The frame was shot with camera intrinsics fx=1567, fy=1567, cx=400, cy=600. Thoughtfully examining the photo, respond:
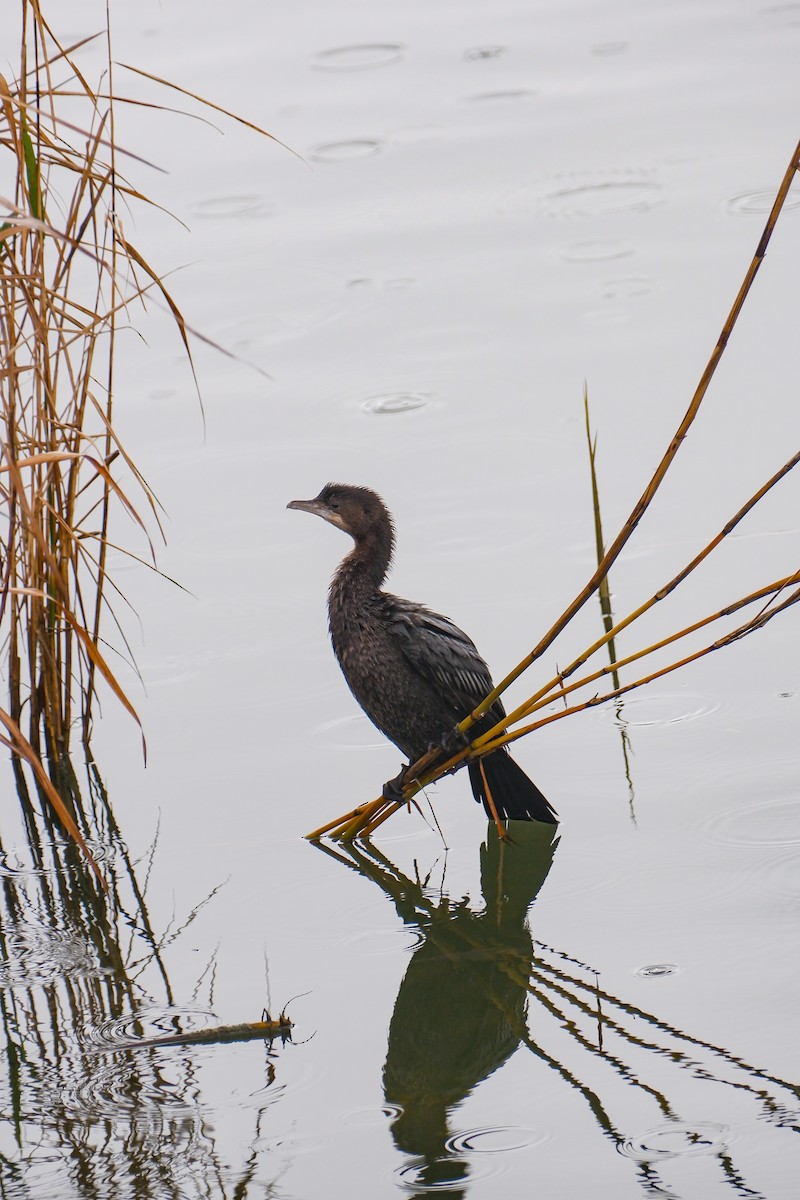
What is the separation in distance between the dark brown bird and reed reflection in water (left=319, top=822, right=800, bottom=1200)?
0.22 meters

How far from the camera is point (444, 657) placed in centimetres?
388

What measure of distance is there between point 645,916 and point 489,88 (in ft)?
20.4

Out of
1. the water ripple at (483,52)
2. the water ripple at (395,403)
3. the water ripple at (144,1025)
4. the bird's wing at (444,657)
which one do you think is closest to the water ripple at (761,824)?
the bird's wing at (444,657)

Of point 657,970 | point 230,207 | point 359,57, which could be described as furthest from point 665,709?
point 359,57

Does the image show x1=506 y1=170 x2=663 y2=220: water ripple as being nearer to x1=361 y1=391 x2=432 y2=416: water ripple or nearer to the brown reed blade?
x1=361 y1=391 x2=432 y2=416: water ripple

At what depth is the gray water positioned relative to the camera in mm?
2918

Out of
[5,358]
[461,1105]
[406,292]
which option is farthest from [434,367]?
[461,1105]

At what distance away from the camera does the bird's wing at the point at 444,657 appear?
12.7 feet

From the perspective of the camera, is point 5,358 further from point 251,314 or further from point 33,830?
point 251,314

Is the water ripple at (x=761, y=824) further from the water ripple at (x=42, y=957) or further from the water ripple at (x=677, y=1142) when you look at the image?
the water ripple at (x=42, y=957)

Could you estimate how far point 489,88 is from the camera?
8.61m

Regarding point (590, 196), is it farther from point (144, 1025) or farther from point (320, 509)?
point (144, 1025)

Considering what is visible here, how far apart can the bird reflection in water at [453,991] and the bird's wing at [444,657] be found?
0.38 metres

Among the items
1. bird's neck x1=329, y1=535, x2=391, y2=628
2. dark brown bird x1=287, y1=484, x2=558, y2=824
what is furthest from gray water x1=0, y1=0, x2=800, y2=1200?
bird's neck x1=329, y1=535, x2=391, y2=628
